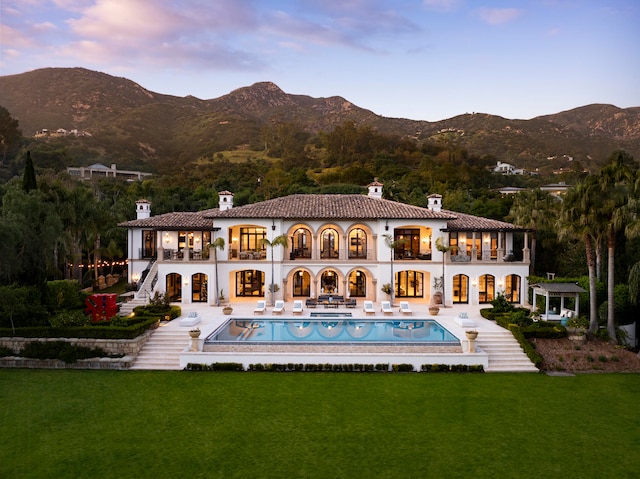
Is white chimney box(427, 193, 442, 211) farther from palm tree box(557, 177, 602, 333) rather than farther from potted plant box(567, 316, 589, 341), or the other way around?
potted plant box(567, 316, 589, 341)

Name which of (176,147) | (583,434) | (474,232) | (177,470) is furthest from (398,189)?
(176,147)

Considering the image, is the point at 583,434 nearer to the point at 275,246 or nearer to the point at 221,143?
the point at 275,246

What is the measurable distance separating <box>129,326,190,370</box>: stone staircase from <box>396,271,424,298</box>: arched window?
1522 centimetres

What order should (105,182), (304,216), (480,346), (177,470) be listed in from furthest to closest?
(105,182) < (304,216) < (480,346) < (177,470)

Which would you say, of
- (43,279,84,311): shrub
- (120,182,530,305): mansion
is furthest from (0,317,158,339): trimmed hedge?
(120,182,530,305): mansion

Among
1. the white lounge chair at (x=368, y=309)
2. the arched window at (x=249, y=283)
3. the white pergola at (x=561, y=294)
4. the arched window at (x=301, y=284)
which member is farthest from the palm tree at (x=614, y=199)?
the arched window at (x=249, y=283)

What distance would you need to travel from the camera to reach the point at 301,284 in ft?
103

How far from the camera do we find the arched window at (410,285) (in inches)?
1204

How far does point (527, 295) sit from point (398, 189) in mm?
35522

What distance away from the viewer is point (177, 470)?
10602 millimetres

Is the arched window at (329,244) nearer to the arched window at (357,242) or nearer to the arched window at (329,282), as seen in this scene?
the arched window at (357,242)

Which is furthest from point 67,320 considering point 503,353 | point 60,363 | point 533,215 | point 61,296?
point 533,215

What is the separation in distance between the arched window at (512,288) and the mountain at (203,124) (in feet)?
255

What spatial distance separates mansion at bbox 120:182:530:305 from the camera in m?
29.1
